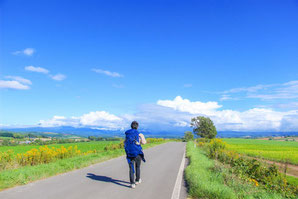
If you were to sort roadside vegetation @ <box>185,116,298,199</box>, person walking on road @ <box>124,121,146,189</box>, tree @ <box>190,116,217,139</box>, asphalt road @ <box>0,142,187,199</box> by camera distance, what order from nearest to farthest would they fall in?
1. asphalt road @ <box>0,142,187,199</box>
2. roadside vegetation @ <box>185,116,298,199</box>
3. person walking on road @ <box>124,121,146,189</box>
4. tree @ <box>190,116,217,139</box>

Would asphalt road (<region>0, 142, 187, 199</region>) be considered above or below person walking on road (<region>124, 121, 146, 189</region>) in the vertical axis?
below

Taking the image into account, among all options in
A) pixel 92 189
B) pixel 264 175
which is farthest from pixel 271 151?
pixel 92 189

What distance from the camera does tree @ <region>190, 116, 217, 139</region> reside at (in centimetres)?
6719

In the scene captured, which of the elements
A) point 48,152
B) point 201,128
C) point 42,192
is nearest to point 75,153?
point 48,152

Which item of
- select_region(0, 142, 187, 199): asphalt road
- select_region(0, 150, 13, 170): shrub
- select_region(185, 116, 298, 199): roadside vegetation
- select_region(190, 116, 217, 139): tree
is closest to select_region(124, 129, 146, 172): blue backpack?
select_region(0, 142, 187, 199): asphalt road

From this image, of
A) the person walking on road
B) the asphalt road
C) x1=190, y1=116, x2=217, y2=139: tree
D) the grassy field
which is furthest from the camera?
x1=190, y1=116, x2=217, y2=139: tree

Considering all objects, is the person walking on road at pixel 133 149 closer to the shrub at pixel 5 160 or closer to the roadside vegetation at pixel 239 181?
the roadside vegetation at pixel 239 181

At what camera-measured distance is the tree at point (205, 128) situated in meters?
67.2

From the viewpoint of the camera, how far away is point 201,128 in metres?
68.6

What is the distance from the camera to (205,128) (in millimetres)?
67500

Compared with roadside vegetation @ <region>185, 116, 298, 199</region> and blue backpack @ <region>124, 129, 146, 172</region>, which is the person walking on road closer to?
blue backpack @ <region>124, 129, 146, 172</region>

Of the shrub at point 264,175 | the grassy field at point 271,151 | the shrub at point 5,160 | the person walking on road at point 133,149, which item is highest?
the person walking on road at point 133,149

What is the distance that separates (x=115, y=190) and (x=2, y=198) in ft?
9.58

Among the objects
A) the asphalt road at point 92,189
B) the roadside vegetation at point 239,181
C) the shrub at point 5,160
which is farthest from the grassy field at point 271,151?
the shrub at point 5,160
